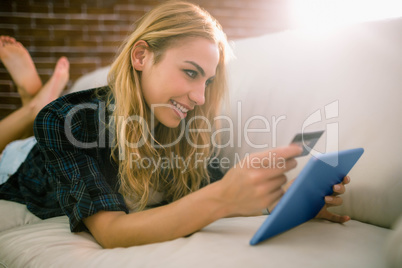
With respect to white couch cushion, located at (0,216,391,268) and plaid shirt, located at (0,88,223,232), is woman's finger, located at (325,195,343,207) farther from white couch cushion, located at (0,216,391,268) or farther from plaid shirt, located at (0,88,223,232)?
plaid shirt, located at (0,88,223,232)

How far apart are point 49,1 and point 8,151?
1.40m

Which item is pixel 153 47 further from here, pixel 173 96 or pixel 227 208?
pixel 227 208

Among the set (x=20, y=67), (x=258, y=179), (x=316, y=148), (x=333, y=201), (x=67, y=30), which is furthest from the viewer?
(x=67, y=30)

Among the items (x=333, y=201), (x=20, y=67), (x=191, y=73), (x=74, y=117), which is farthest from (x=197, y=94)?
(x=20, y=67)

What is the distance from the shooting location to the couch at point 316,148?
0.50 m

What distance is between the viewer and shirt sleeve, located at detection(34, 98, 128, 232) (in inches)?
26.3

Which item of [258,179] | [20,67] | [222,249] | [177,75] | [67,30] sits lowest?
[222,249]

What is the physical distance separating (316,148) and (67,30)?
2.10 m

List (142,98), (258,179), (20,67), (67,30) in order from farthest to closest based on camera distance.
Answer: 1. (67,30)
2. (20,67)
3. (142,98)
4. (258,179)

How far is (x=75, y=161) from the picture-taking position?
0.72m

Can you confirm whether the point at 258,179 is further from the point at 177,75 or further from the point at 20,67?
the point at 20,67

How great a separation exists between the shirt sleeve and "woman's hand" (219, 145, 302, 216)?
0.94 ft

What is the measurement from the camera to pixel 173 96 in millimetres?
856

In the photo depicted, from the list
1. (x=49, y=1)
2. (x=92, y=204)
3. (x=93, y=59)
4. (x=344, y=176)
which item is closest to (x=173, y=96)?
(x=92, y=204)
